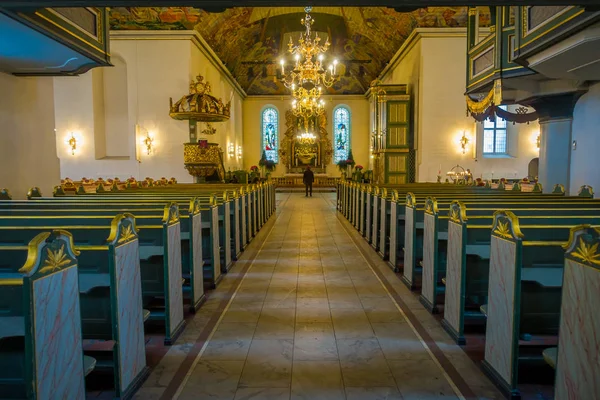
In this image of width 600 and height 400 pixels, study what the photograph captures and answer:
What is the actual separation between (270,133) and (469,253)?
24932 millimetres

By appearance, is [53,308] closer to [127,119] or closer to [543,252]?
[543,252]

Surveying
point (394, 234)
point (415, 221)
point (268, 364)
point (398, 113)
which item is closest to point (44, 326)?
point (268, 364)

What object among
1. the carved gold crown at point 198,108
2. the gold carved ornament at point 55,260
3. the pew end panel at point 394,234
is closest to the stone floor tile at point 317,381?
the gold carved ornament at point 55,260

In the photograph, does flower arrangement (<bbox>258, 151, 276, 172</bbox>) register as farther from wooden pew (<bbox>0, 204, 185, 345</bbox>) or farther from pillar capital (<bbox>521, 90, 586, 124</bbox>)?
wooden pew (<bbox>0, 204, 185, 345</bbox>)

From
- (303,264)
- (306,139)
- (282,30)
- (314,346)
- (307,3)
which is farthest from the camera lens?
(306,139)

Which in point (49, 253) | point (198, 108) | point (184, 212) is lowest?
point (184, 212)

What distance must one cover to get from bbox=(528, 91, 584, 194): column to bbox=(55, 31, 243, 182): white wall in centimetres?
1090

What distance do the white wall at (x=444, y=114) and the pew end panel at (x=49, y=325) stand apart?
1479cm

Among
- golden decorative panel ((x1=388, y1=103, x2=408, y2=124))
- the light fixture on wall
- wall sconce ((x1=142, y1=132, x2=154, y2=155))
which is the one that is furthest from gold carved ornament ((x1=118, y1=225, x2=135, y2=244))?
the light fixture on wall

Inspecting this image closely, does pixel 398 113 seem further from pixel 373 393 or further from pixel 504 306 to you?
pixel 373 393

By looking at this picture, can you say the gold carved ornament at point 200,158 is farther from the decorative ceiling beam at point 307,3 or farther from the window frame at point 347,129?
the window frame at point 347,129

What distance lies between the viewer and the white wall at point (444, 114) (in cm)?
1563

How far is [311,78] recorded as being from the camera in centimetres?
1330

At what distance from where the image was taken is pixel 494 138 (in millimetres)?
16922
